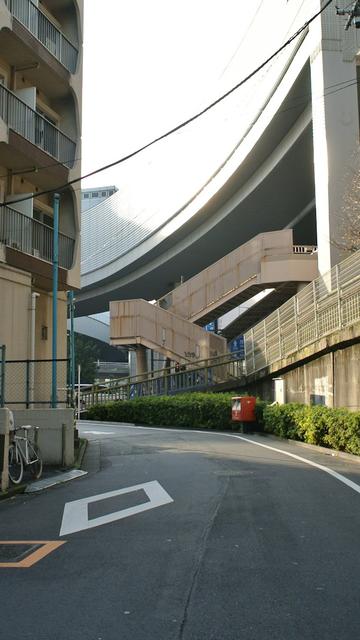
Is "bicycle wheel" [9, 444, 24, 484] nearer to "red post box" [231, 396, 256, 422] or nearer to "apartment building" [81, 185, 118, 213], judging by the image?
"red post box" [231, 396, 256, 422]

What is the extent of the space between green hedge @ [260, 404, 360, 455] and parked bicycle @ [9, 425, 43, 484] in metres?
6.56

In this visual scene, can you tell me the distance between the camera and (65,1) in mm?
21734

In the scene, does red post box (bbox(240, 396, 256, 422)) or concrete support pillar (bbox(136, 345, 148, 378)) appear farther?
concrete support pillar (bbox(136, 345, 148, 378))

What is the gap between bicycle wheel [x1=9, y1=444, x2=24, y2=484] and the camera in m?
10.9

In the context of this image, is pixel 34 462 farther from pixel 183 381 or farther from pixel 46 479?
pixel 183 381

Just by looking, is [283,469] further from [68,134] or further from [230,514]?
[68,134]

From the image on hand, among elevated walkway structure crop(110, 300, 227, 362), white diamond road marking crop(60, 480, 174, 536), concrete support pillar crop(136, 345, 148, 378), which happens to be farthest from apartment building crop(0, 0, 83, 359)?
concrete support pillar crop(136, 345, 148, 378)

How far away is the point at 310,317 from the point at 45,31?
12.5m

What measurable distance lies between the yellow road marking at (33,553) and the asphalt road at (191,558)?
71 mm

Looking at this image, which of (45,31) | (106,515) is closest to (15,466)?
(106,515)

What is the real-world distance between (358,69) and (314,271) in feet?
30.4

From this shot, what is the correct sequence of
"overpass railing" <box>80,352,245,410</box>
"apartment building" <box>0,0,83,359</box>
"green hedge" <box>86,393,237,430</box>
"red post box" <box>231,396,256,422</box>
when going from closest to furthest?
"apartment building" <box>0,0,83,359</box> → "red post box" <box>231,396,256,422</box> → "green hedge" <box>86,393,237,430</box> → "overpass railing" <box>80,352,245,410</box>

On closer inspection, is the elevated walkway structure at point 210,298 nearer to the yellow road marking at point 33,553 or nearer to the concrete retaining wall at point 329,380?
the concrete retaining wall at point 329,380

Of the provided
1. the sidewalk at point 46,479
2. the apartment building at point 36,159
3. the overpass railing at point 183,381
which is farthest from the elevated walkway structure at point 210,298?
the sidewalk at point 46,479
